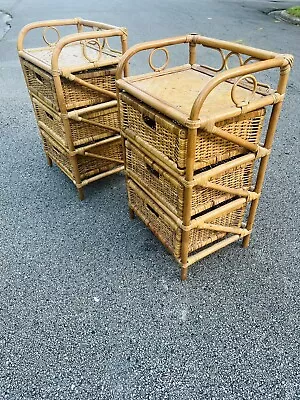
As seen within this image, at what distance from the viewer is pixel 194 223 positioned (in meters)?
1.39

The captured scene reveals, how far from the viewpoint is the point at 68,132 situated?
1792 mm

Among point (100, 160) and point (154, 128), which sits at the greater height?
point (154, 128)

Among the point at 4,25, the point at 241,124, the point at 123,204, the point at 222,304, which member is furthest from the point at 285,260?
the point at 4,25

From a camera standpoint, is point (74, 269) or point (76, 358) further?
point (74, 269)

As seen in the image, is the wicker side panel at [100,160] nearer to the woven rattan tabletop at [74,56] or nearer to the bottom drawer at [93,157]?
the bottom drawer at [93,157]

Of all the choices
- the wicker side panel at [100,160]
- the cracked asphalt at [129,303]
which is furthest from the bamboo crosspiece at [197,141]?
the wicker side panel at [100,160]

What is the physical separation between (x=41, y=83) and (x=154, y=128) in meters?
0.86

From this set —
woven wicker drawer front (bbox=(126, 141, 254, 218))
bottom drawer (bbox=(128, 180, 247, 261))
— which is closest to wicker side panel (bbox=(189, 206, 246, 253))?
bottom drawer (bbox=(128, 180, 247, 261))

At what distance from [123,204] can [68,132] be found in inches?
21.1

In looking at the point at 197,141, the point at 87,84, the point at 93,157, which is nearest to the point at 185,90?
the point at 197,141

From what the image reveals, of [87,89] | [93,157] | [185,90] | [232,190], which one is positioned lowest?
[93,157]

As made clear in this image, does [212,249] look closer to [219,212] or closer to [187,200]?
[219,212]

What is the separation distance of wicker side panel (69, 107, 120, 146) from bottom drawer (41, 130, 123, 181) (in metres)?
0.05

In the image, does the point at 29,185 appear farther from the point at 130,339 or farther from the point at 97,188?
the point at 130,339
